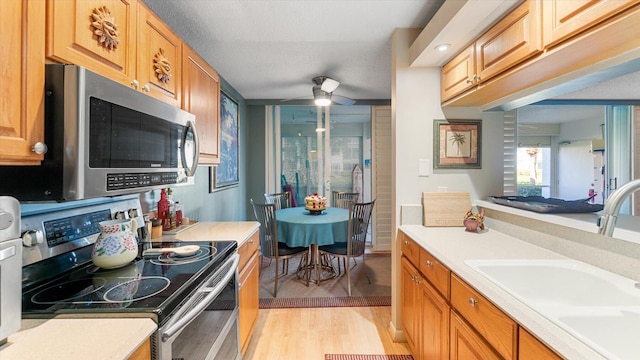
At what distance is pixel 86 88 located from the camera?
3.08 feet

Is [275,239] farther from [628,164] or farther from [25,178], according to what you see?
[628,164]

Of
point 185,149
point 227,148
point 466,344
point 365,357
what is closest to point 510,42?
point 466,344

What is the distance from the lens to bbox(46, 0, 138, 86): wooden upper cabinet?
919 millimetres

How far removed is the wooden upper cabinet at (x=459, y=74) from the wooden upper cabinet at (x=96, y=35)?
1.83 metres

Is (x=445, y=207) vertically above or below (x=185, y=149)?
below

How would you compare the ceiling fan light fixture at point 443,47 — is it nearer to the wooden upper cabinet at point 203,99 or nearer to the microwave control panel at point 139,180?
the wooden upper cabinet at point 203,99

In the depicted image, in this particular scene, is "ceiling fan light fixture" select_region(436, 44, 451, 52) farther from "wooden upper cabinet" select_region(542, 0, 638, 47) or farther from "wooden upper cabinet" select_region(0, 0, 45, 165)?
"wooden upper cabinet" select_region(0, 0, 45, 165)

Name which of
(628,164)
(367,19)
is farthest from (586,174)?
(367,19)

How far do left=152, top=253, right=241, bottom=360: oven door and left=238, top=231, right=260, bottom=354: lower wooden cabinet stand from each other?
0.15 m

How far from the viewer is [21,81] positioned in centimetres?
81

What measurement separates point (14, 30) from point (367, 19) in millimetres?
1830

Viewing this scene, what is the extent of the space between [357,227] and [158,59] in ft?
7.60

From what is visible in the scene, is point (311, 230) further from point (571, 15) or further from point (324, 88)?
point (571, 15)

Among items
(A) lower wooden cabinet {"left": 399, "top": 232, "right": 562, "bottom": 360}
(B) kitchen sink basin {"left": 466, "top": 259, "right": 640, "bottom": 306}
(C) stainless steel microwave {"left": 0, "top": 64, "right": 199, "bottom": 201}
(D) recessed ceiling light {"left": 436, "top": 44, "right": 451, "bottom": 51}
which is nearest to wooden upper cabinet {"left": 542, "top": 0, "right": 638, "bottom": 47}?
(D) recessed ceiling light {"left": 436, "top": 44, "right": 451, "bottom": 51}
